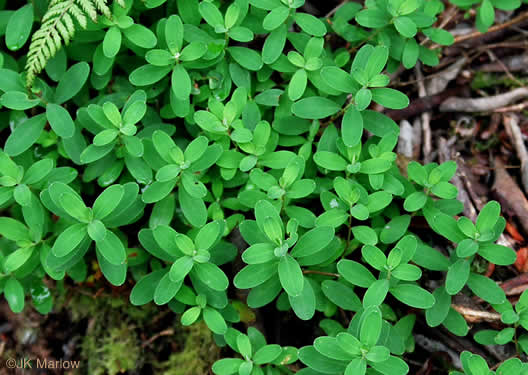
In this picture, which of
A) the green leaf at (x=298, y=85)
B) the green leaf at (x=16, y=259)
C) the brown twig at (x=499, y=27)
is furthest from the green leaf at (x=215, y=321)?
the brown twig at (x=499, y=27)

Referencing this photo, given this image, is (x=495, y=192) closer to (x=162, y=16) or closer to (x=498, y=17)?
(x=498, y=17)

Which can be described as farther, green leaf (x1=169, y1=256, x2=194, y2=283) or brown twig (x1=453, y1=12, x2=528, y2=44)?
brown twig (x1=453, y1=12, x2=528, y2=44)

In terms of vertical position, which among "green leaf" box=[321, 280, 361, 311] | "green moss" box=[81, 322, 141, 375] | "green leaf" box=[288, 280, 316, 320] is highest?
"green leaf" box=[288, 280, 316, 320]

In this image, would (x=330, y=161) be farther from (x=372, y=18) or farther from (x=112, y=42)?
(x=112, y=42)

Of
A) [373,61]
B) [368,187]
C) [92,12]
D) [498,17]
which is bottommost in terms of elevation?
[368,187]

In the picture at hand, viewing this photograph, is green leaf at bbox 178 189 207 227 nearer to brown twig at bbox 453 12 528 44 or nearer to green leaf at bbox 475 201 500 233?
green leaf at bbox 475 201 500 233

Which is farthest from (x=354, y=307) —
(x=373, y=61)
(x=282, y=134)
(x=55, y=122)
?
(x=55, y=122)

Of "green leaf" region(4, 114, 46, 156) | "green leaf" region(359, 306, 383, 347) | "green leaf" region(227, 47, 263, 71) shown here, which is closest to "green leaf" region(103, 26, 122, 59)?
"green leaf" region(4, 114, 46, 156)

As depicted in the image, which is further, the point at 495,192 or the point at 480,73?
the point at 480,73
